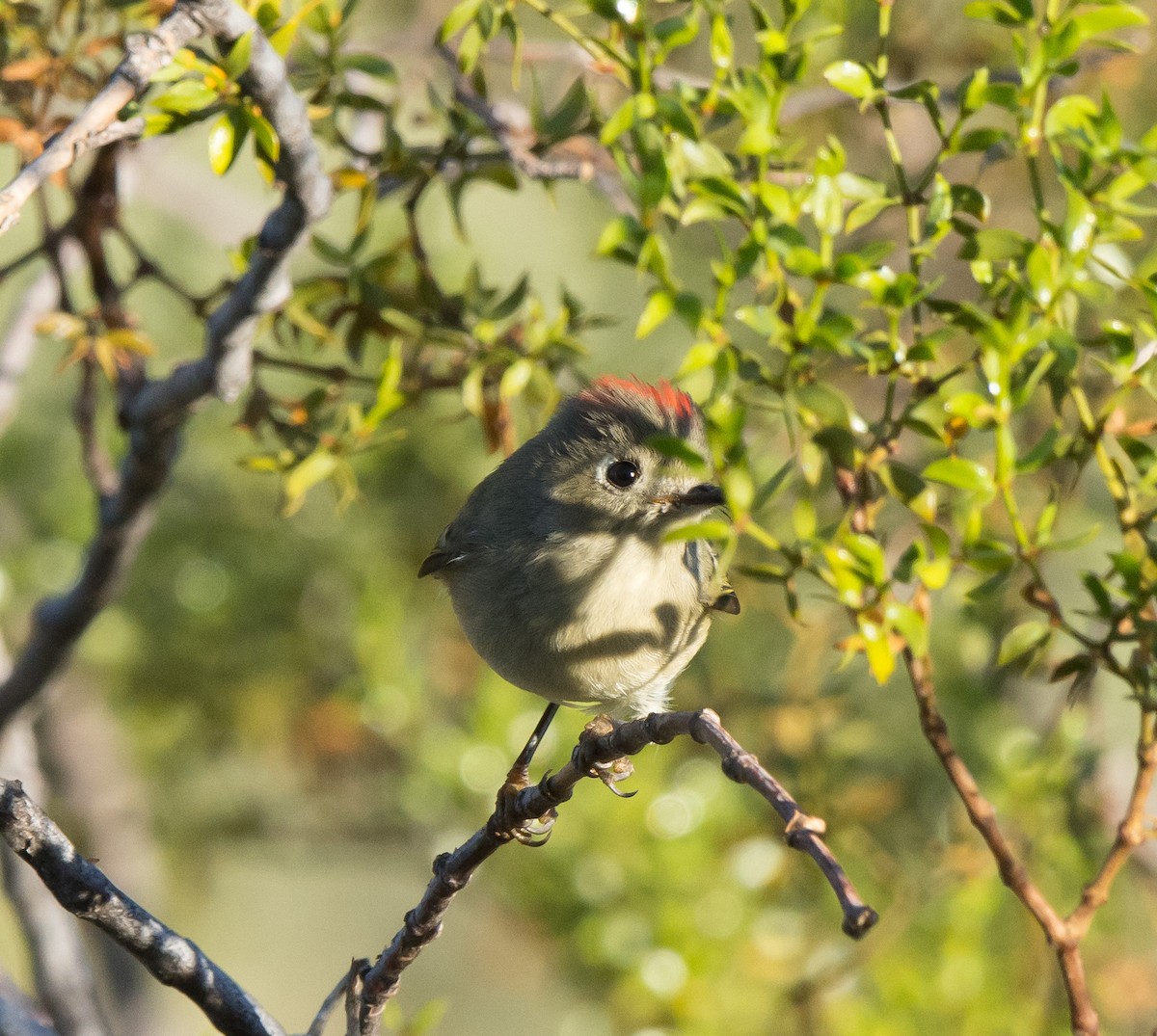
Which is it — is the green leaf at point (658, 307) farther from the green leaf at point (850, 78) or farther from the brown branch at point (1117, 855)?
the brown branch at point (1117, 855)

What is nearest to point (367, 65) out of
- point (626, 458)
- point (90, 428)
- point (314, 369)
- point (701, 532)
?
point (314, 369)

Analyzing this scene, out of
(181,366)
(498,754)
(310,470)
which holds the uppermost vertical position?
(181,366)

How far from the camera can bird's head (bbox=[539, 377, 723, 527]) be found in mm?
2486

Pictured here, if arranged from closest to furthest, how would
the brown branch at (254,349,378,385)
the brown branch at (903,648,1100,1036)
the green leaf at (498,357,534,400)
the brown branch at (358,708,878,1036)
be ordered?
the brown branch at (358,708,878,1036) → the brown branch at (903,648,1100,1036) → the green leaf at (498,357,534,400) → the brown branch at (254,349,378,385)

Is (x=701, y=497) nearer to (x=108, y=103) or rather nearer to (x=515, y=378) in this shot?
(x=515, y=378)

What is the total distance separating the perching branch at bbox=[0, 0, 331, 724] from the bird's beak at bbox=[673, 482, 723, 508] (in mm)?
775

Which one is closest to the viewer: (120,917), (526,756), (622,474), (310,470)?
(120,917)

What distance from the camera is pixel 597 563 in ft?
8.05

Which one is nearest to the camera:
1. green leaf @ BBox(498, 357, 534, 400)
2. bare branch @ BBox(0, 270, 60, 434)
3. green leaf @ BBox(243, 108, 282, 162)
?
green leaf @ BBox(243, 108, 282, 162)

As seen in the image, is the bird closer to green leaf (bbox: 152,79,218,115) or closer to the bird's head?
the bird's head

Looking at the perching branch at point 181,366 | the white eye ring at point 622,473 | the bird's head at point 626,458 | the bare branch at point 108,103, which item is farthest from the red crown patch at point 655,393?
the bare branch at point 108,103

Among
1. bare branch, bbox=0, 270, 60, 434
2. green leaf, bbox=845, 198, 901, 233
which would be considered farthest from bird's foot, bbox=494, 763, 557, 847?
bare branch, bbox=0, 270, 60, 434

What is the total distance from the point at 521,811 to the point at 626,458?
2.46ft

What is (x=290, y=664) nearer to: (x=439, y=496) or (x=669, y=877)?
(x=439, y=496)
